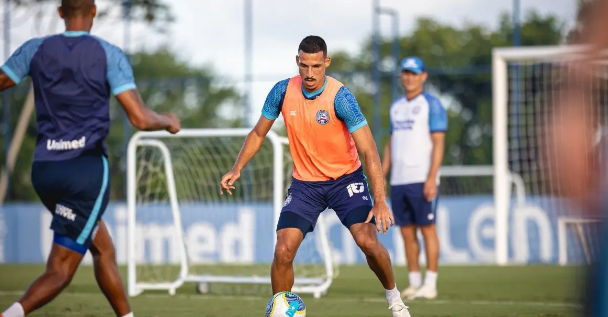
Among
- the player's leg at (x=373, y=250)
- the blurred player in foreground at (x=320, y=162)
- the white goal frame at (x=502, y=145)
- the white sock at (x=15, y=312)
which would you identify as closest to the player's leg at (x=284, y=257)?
the blurred player in foreground at (x=320, y=162)

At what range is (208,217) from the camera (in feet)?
52.9

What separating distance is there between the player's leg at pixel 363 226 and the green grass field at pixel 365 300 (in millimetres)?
1483

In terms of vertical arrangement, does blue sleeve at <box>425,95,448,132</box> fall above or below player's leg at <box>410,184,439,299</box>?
above

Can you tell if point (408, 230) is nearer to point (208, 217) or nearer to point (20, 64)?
point (20, 64)

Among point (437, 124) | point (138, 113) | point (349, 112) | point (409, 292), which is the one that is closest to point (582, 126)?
point (138, 113)

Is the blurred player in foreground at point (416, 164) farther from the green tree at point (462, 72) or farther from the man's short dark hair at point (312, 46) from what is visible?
the green tree at point (462, 72)

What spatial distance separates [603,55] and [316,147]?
3675 mm

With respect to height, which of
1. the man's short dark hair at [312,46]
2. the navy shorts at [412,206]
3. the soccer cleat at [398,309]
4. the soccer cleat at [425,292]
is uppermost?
the man's short dark hair at [312,46]

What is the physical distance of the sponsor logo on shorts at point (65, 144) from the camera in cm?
571

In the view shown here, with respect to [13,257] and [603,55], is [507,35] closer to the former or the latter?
[13,257]

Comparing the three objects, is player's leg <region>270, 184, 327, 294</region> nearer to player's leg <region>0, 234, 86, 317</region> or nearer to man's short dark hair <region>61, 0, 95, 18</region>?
player's leg <region>0, 234, 86, 317</region>

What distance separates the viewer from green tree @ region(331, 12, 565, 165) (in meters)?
20.3

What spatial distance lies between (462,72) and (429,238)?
929cm

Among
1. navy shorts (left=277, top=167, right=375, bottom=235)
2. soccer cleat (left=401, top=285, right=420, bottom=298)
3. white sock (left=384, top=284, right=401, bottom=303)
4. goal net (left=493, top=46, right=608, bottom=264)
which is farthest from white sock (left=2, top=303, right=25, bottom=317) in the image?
goal net (left=493, top=46, right=608, bottom=264)
